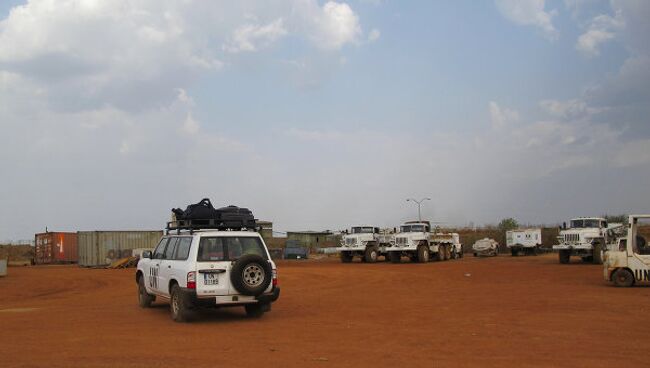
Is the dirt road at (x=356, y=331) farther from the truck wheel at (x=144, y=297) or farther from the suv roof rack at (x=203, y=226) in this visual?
the suv roof rack at (x=203, y=226)

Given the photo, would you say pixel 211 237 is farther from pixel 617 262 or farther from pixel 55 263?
pixel 55 263

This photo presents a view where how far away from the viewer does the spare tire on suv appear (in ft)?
37.9

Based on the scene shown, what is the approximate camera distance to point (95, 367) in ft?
25.5

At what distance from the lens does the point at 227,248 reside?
1193cm

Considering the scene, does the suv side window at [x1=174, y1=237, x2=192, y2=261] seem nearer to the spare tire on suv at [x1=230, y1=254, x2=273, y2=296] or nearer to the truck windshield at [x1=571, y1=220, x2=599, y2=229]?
the spare tire on suv at [x1=230, y1=254, x2=273, y2=296]

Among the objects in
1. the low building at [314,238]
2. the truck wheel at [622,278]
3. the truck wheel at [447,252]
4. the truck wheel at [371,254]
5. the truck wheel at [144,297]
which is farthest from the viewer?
the low building at [314,238]

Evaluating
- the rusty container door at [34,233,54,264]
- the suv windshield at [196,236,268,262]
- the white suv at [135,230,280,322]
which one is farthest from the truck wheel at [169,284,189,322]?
the rusty container door at [34,233,54,264]

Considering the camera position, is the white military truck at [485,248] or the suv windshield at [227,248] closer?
the suv windshield at [227,248]

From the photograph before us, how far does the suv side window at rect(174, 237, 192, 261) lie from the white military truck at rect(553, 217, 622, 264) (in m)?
25.3

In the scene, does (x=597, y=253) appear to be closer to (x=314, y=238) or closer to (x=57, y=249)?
(x=57, y=249)

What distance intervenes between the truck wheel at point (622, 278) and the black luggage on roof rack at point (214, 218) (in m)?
11.6

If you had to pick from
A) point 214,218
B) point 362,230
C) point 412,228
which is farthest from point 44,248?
point 214,218

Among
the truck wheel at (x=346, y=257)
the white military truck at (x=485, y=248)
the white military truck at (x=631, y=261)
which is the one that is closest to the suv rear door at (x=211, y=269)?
the white military truck at (x=631, y=261)

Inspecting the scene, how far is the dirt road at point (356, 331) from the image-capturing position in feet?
26.9
